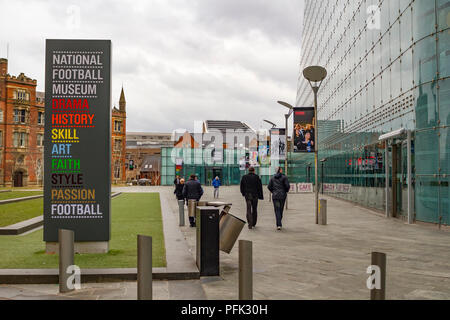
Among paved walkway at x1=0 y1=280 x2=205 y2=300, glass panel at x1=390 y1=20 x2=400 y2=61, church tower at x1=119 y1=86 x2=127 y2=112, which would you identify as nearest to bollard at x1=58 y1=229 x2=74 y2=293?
paved walkway at x1=0 y1=280 x2=205 y2=300

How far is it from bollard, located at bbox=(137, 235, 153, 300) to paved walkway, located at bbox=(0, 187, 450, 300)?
1.02m

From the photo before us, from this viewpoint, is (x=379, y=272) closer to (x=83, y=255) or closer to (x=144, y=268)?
(x=144, y=268)

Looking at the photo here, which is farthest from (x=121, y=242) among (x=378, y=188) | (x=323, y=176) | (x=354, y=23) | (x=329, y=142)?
(x=323, y=176)

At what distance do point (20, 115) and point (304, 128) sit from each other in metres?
58.0

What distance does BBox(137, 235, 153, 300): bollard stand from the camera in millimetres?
4773

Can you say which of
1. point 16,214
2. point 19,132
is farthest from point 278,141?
point 19,132

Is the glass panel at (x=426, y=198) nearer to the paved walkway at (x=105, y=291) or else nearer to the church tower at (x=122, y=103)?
the paved walkway at (x=105, y=291)

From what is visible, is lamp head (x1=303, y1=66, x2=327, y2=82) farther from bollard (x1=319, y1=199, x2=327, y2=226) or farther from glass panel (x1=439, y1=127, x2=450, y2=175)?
bollard (x1=319, y1=199, x2=327, y2=226)

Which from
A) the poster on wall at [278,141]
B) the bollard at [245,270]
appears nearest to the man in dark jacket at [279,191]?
the bollard at [245,270]

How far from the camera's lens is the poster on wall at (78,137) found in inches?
339

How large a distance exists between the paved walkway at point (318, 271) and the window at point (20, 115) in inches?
2392

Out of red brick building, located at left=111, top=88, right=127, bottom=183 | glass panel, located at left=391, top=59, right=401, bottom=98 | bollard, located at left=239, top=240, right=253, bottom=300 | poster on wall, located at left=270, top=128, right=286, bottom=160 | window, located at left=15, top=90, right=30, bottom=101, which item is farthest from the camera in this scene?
red brick building, located at left=111, top=88, right=127, bottom=183
